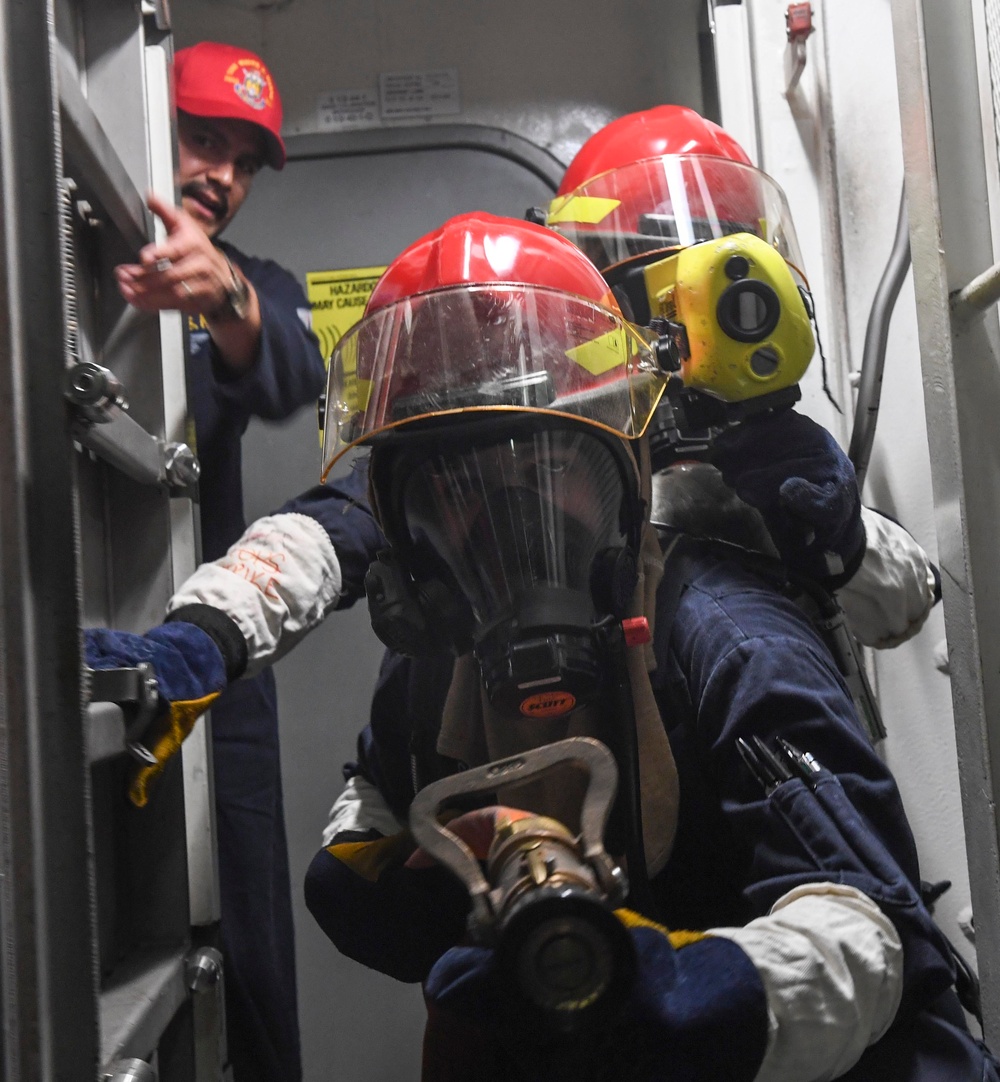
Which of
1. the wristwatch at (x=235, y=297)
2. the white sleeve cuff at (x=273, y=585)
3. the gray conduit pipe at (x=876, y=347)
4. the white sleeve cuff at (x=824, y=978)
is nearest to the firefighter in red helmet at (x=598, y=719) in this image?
the white sleeve cuff at (x=824, y=978)

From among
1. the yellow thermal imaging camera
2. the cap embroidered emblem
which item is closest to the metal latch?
the yellow thermal imaging camera

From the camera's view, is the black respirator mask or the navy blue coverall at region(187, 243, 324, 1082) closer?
the black respirator mask

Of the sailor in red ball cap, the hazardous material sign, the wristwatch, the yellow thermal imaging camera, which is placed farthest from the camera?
the hazardous material sign

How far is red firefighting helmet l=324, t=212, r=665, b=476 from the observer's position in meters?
→ 1.11

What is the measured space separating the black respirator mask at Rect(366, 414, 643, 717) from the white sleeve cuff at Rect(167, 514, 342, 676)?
0.95 feet

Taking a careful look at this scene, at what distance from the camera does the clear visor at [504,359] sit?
111 cm

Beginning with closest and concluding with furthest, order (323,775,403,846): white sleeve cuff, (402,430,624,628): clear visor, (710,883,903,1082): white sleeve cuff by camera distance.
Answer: (710,883,903,1082): white sleeve cuff, (402,430,624,628): clear visor, (323,775,403,846): white sleeve cuff

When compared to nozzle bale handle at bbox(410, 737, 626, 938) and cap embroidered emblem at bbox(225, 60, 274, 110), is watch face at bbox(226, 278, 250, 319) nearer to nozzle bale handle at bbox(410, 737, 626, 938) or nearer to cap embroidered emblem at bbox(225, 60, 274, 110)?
cap embroidered emblem at bbox(225, 60, 274, 110)

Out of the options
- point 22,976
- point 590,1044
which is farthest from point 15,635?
point 590,1044

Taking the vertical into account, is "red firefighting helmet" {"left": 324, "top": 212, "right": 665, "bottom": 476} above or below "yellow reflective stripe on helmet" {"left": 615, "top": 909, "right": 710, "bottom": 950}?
above

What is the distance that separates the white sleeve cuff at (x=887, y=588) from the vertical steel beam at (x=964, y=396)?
0.42 meters

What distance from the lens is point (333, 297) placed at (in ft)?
7.13

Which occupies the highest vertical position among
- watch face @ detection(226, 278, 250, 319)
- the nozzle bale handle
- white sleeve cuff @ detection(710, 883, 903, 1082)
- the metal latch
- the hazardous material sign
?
the hazardous material sign

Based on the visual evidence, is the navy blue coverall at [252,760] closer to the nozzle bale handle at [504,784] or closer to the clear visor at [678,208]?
the clear visor at [678,208]
